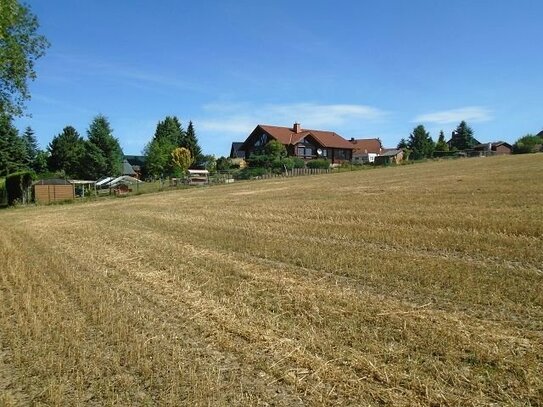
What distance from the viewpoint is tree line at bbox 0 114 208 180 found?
259 ft

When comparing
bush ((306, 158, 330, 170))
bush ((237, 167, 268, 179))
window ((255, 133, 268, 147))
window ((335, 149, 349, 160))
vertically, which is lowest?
bush ((237, 167, 268, 179))

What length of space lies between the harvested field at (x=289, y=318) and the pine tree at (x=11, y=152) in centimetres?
7185

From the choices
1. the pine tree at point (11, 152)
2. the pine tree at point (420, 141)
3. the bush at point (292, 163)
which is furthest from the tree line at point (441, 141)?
the pine tree at point (11, 152)

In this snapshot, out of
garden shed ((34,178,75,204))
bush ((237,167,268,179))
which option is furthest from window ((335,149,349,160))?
garden shed ((34,178,75,204))

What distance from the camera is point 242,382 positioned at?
507 cm

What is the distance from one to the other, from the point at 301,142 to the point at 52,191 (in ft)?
149

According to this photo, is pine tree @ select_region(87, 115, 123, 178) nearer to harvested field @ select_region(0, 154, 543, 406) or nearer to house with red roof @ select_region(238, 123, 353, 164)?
house with red roof @ select_region(238, 123, 353, 164)

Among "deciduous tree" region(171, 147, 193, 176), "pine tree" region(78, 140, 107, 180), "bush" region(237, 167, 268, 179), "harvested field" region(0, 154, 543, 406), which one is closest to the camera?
"harvested field" region(0, 154, 543, 406)

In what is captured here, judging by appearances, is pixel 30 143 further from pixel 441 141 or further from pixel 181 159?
pixel 441 141

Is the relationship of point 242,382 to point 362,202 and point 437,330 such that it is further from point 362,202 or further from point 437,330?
point 362,202

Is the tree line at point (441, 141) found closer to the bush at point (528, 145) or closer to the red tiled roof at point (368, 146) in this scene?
the red tiled roof at point (368, 146)

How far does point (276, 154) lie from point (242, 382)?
220 ft

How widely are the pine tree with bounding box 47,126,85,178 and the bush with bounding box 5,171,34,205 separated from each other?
4399cm

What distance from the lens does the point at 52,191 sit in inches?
1861
